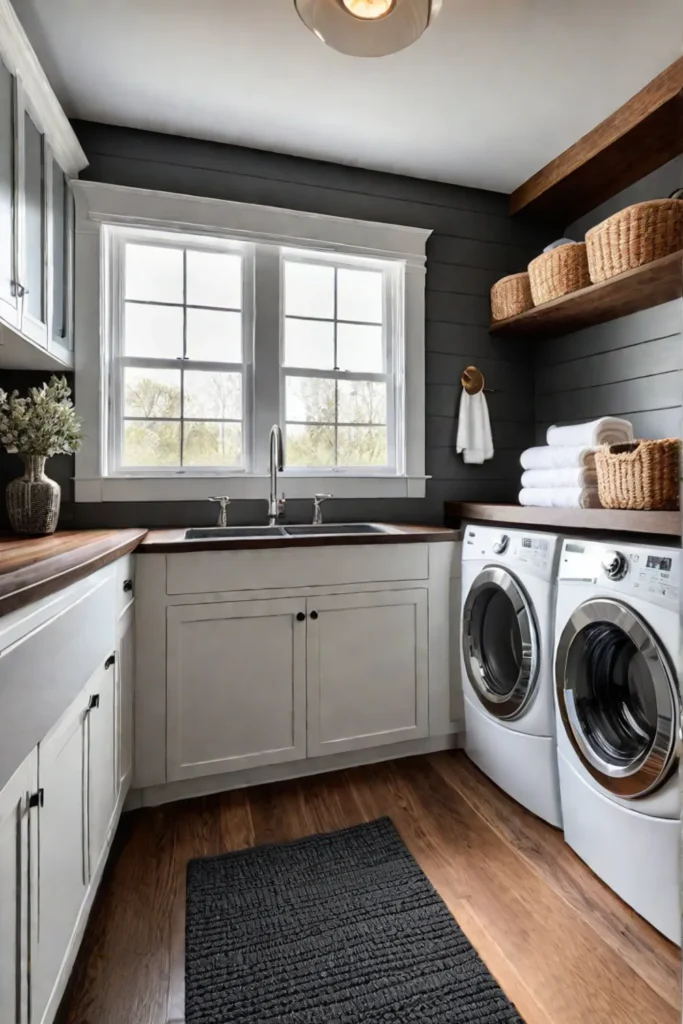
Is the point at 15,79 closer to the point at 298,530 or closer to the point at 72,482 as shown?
the point at 72,482

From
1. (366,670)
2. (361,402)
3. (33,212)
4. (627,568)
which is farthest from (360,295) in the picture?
(627,568)

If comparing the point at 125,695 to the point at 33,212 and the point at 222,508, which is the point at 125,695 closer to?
the point at 222,508

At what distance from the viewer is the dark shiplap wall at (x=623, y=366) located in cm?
231

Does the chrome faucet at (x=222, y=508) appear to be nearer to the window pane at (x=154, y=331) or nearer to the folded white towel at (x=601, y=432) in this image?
the window pane at (x=154, y=331)

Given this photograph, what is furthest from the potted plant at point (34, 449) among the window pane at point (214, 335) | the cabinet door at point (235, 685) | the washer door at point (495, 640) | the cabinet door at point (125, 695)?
the washer door at point (495, 640)

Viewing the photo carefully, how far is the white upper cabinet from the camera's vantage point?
1.60 metres

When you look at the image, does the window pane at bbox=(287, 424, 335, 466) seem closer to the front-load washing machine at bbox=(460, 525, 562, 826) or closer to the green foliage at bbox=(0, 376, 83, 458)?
the front-load washing machine at bbox=(460, 525, 562, 826)

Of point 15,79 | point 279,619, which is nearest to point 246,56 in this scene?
point 15,79

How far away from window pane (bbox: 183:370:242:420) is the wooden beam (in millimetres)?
1777

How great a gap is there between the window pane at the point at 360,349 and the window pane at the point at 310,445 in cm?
36

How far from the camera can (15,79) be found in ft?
5.38

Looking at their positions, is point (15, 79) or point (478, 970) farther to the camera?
point (15, 79)

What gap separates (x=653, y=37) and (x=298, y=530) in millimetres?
2218

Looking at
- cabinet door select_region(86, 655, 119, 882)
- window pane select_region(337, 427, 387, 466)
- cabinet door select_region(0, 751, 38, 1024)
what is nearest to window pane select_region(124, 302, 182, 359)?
window pane select_region(337, 427, 387, 466)
